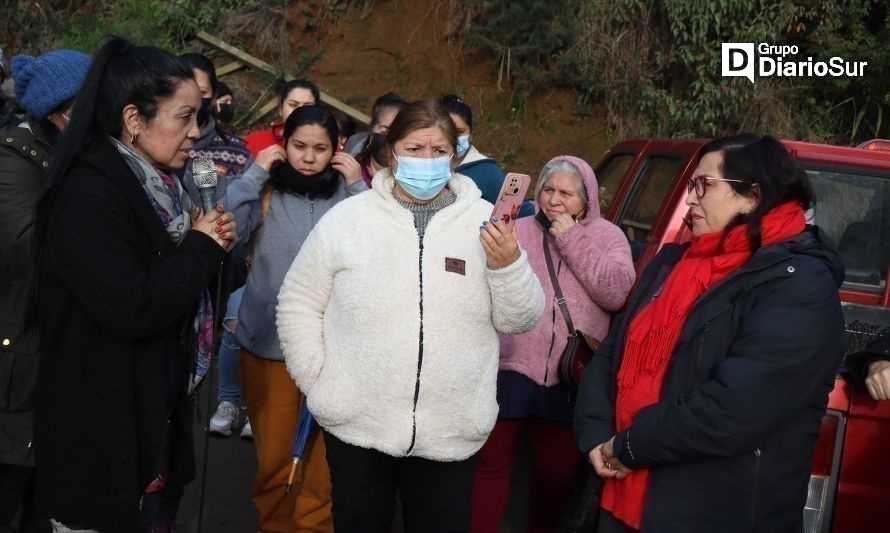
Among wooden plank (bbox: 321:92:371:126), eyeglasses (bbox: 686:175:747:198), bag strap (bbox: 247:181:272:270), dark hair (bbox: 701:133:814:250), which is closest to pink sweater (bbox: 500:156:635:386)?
eyeglasses (bbox: 686:175:747:198)

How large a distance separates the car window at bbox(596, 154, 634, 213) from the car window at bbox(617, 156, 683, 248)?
15.1 inches

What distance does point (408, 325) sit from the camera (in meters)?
3.36

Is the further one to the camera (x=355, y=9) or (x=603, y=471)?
(x=355, y=9)

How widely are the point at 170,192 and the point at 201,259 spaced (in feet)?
1.01

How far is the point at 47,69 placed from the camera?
3.59 m

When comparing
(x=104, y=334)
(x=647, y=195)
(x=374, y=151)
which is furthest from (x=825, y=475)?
(x=374, y=151)

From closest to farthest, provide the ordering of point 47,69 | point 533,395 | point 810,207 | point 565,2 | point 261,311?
point 810,207 < point 47,69 < point 533,395 < point 261,311 < point 565,2

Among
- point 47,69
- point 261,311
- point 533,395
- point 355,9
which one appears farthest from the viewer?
point 355,9

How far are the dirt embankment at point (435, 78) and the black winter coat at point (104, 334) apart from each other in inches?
416

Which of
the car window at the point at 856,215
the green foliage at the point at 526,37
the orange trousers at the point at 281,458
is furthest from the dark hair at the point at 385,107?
the green foliage at the point at 526,37

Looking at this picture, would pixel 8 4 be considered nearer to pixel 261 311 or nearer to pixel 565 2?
pixel 565 2

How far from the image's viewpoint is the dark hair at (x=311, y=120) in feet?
15.7

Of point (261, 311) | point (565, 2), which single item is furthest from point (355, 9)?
point (261, 311)

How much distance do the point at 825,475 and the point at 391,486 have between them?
5.19ft
